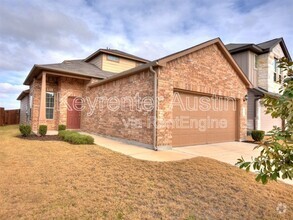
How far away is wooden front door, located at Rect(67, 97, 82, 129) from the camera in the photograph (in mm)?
13625

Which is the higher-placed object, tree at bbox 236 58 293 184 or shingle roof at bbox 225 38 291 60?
shingle roof at bbox 225 38 291 60

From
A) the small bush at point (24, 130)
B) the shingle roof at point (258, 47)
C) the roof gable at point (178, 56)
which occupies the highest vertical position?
the shingle roof at point (258, 47)

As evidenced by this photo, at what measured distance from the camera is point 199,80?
357 inches

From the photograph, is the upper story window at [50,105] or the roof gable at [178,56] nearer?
the roof gable at [178,56]

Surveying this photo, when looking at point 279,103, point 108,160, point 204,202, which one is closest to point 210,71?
point 108,160

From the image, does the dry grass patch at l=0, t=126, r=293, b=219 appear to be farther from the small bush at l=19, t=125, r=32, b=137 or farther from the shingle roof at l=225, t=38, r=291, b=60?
the shingle roof at l=225, t=38, r=291, b=60

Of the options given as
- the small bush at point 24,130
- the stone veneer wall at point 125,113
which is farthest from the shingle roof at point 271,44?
the small bush at point 24,130

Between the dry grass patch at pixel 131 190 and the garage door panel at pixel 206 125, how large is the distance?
110 inches

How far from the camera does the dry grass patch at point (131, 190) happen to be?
10.1ft

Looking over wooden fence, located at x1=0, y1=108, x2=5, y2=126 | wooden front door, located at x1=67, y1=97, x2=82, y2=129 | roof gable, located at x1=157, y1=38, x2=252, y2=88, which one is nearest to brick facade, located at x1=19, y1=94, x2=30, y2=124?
wooden fence, located at x1=0, y1=108, x2=5, y2=126

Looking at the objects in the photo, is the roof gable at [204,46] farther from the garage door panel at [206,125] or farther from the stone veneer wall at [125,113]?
the garage door panel at [206,125]

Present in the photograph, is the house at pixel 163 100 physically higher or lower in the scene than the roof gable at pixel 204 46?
lower

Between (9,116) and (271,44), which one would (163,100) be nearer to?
(271,44)

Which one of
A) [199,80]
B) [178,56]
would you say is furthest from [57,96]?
[199,80]
